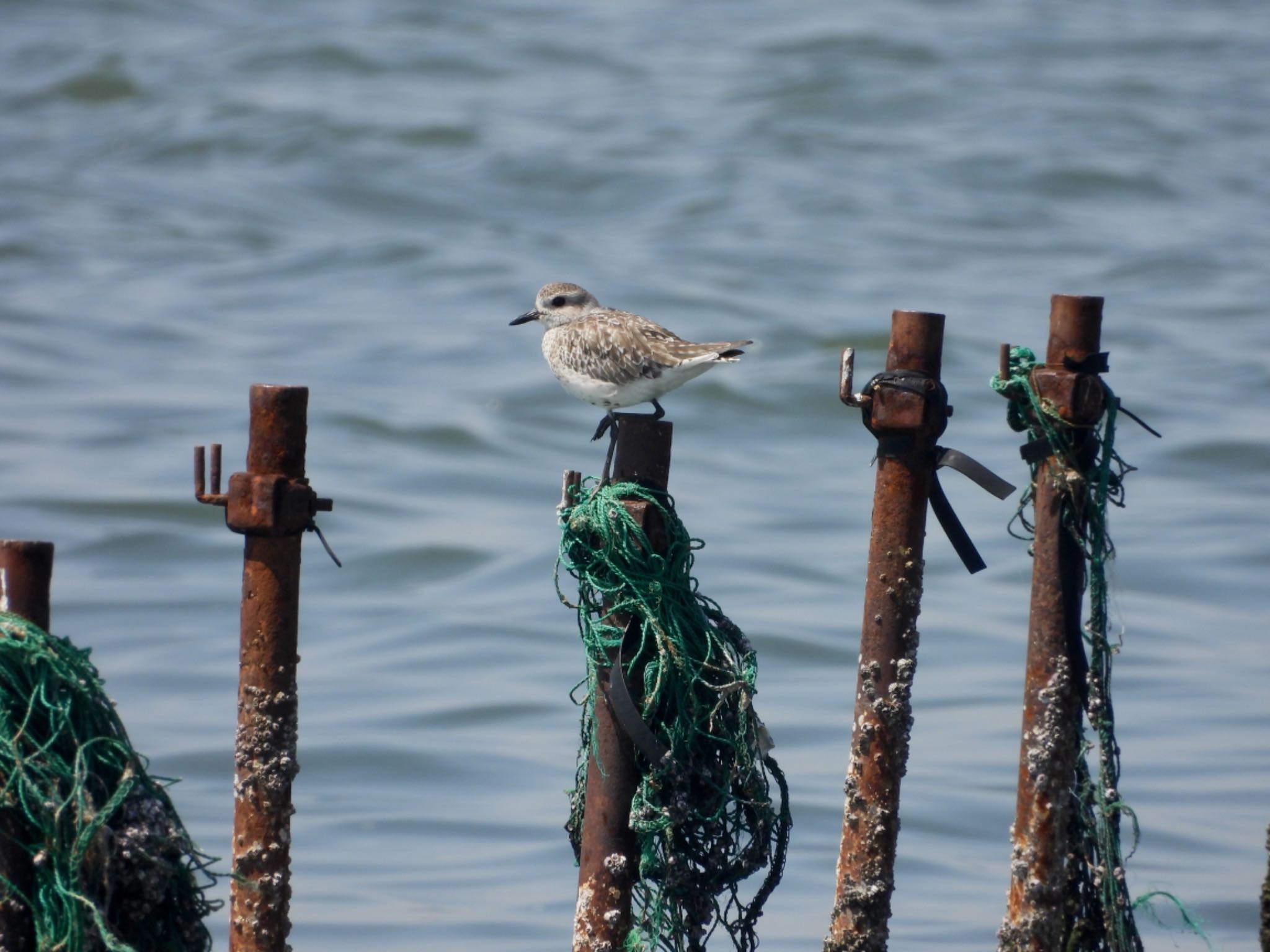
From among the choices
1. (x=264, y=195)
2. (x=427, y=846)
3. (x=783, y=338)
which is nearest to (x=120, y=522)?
(x=427, y=846)

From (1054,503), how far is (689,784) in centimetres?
167

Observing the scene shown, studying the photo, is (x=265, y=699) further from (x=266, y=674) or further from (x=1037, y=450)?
(x=1037, y=450)

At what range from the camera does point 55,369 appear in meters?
22.4

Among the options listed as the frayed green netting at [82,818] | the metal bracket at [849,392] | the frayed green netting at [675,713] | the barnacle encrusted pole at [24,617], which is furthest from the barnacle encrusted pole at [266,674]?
the metal bracket at [849,392]

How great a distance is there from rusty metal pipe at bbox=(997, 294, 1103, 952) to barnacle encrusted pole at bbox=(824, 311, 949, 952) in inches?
20.1

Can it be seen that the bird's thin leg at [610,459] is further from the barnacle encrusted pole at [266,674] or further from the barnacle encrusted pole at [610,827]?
the barnacle encrusted pole at [266,674]

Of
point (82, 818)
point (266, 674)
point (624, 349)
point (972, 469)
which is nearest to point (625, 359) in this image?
point (624, 349)

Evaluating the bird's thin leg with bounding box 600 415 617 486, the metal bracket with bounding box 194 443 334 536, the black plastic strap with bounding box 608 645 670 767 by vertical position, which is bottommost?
the black plastic strap with bounding box 608 645 670 767

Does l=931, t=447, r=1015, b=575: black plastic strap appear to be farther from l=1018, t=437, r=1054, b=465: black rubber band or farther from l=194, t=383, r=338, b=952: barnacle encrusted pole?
l=194, t=383, r=338, b=952: barnacle encrusted pole

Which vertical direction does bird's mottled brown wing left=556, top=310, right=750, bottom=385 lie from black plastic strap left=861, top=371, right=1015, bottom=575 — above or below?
above

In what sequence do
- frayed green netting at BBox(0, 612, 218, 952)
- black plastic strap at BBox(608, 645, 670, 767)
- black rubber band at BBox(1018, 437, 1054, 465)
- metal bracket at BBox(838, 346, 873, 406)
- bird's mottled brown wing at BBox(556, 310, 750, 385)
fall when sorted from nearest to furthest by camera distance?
frayed green netting at BBox(0, 612, 218, 952)
black plastic strap at BBox(608, 645, 670, 767)
metal bracket at BBox(838, 346, 873, 406)
black rubber band at BBox(1018, 437, 1054, 465)
bird's mottled brown wing at BBox(556, 310, 750, 385)

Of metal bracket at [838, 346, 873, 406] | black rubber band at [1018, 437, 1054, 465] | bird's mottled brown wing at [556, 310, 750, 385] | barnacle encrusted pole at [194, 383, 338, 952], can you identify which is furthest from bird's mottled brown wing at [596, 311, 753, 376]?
barnacle encrusted pole at [194, 383, 338, 952]

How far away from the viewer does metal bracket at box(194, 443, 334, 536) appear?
17.5 ft

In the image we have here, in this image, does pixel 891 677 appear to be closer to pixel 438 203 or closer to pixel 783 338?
pixel 783 338
